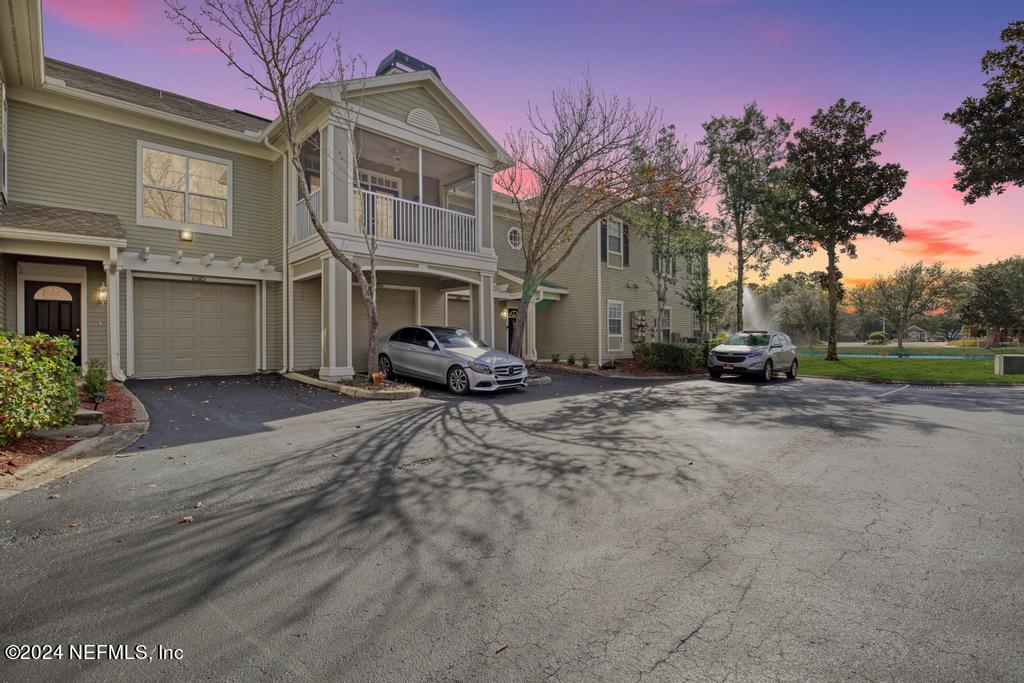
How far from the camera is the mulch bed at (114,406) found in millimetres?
6988

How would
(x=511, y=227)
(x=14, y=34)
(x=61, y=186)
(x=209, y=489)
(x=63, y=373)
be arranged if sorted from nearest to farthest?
(x=209, y=489)
(x=63, y=373)
(x=14, y=34)
(x=61, y=186)
(x=511, y=227)

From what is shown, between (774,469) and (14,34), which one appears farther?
(14,34)

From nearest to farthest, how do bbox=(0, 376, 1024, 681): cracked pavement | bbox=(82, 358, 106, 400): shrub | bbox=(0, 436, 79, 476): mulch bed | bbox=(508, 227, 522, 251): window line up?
1. bbox=(0, 376, 1024, 681): cracked pavement
2. bbox=(0, 436, 79, 476): mulch bed
3. bbox=(82, 358, 106, 400): shrub
4. bbox=(508, 227, 522, 251): window

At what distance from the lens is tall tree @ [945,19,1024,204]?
16.3 meters

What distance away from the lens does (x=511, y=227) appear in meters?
20.2

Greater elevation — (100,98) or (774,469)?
(100,98)

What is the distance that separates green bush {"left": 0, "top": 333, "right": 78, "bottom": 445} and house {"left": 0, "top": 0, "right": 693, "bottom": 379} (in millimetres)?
5003

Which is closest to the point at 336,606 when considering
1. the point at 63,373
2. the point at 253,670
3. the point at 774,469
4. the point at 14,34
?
the point at 253,670

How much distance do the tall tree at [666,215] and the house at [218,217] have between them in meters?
4.79

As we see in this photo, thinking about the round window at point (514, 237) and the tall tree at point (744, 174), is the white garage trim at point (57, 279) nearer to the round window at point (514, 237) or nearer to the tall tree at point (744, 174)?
the round window at point (514, 237)

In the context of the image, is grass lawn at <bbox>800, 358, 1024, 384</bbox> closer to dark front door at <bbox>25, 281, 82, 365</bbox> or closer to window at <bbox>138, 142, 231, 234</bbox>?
window at <bbox>138, 142, 231, 234</bbox>

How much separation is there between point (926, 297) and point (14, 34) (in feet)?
182

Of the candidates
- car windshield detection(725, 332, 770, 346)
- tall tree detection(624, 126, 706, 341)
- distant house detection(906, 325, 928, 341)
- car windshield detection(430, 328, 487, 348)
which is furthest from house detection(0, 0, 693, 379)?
distant house detection(906, 325, 928, 341)

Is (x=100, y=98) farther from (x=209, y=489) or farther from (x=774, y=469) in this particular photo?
(x=774, y=469)
